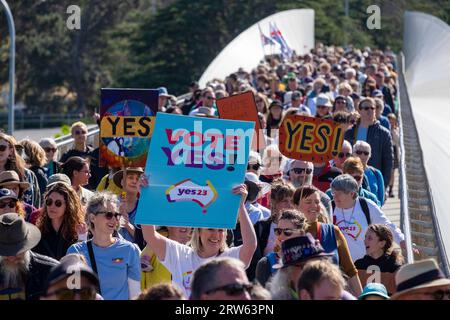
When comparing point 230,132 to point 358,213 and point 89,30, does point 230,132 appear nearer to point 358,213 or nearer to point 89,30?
point 358,213

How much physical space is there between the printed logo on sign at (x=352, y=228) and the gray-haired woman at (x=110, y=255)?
2.40m

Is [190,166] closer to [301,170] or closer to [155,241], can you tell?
[155,241]

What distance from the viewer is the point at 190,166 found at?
781 centimetres

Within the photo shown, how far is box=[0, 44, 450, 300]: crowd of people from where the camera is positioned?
5.92 m

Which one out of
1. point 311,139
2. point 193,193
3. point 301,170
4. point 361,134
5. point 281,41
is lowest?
point 193,193

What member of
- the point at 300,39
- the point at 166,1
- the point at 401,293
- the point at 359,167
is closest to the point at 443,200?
the point at 359,167

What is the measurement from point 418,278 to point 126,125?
4.79 m

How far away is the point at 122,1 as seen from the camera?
8188 centimetres

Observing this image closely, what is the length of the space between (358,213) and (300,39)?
153 feet

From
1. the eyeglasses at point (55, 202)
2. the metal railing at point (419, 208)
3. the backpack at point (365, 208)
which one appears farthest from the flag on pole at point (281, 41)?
the eyeglasses at point (55, 202)

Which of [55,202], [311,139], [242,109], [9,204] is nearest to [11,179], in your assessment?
[9,204]

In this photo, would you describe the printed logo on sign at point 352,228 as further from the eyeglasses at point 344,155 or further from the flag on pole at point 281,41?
the flag on pole at point 281,41

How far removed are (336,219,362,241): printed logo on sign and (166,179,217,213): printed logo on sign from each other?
236 cm

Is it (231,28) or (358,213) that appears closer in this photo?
(358,213)
